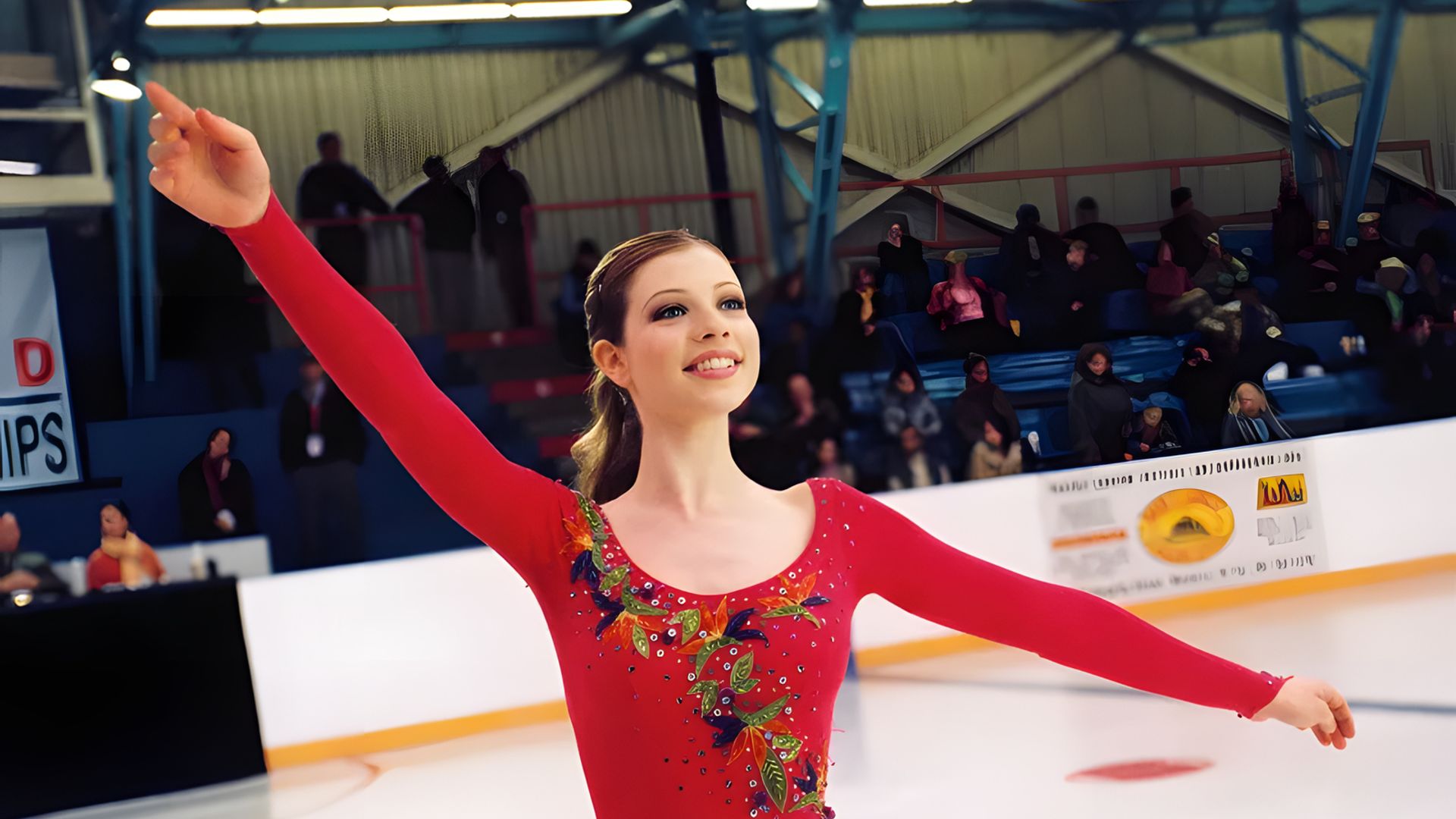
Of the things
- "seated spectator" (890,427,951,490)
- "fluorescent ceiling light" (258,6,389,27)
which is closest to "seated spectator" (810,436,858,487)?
"seated spectator" (890,427,951,490)

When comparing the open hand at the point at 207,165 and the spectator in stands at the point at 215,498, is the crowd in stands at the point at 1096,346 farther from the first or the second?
the open hand at the point at 207,165

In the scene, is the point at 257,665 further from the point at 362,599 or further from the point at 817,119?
the point at 817,119

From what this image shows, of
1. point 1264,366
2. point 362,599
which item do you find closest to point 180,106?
point 362,599

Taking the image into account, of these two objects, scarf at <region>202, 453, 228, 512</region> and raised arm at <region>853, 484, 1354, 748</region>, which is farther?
scarf at <region>202, 453, 228, 512</region>

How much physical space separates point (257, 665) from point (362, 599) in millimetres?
523

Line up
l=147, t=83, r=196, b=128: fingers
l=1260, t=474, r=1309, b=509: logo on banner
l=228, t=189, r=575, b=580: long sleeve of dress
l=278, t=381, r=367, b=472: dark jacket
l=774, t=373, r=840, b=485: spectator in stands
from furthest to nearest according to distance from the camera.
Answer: l=774, t=373, r=840, b=485: spectator in stands < l=278, t=381, r=367, b=472: dark jacket < l=1260, t=474, r=1309, b=509: logo on banner < l=228, t=189, r=575, b=580: long sleeve of dress < l=147, t=83, r=196, b=128: fingers

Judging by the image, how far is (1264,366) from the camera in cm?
931

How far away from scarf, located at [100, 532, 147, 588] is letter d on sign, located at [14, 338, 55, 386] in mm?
1559

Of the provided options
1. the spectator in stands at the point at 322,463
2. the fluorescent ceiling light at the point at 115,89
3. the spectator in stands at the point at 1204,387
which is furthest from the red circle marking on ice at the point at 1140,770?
the fluorescent ceiling light at the point at 115,89

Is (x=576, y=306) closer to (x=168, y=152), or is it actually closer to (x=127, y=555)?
(x=127, y=555)

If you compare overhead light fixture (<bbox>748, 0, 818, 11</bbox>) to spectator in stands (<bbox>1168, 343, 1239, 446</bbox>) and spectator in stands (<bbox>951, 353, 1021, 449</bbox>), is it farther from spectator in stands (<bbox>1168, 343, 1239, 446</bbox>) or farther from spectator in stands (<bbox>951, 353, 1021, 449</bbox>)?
spectator in stands (<bbox>1168, 343, 1239, 446</bbox>)

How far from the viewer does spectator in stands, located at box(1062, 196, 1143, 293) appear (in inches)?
374

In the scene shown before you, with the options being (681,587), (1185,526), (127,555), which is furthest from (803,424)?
(681,587)

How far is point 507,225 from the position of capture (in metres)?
9.16
